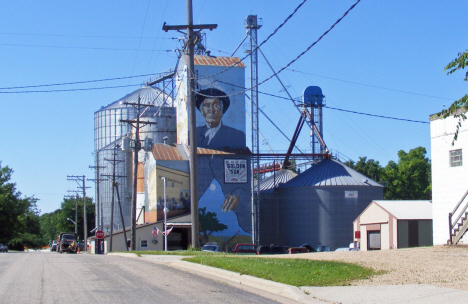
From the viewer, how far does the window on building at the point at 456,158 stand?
27.0 metres

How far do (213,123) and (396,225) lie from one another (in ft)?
98.2

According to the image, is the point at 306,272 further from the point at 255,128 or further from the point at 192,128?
the point at 255,128

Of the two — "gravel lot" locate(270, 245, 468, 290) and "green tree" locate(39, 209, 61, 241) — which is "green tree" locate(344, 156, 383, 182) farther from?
"green tree" locate(39, 209, 61, 241)

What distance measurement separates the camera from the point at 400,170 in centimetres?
9100

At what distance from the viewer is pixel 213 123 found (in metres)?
62.9

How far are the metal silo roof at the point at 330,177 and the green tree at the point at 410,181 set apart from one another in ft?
87.5

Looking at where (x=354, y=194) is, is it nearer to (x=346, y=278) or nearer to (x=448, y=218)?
(x=448, y=218)

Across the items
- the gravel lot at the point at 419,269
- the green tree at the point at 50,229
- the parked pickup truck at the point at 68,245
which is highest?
the gravel lot at the point at 419,269

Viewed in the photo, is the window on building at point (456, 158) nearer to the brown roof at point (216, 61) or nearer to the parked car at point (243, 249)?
the parked car at point (243, 249)

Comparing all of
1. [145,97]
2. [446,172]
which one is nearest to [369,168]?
[145,97]

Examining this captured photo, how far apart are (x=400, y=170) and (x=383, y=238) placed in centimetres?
5405

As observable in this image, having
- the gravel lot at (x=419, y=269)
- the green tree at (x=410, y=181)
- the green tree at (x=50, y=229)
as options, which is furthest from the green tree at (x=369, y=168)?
the green tree at (x=50, y=229)

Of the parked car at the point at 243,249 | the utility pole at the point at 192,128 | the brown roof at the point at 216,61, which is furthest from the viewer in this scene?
the brown roof at the point at 216,61

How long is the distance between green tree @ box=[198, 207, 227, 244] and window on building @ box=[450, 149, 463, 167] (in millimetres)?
36390
